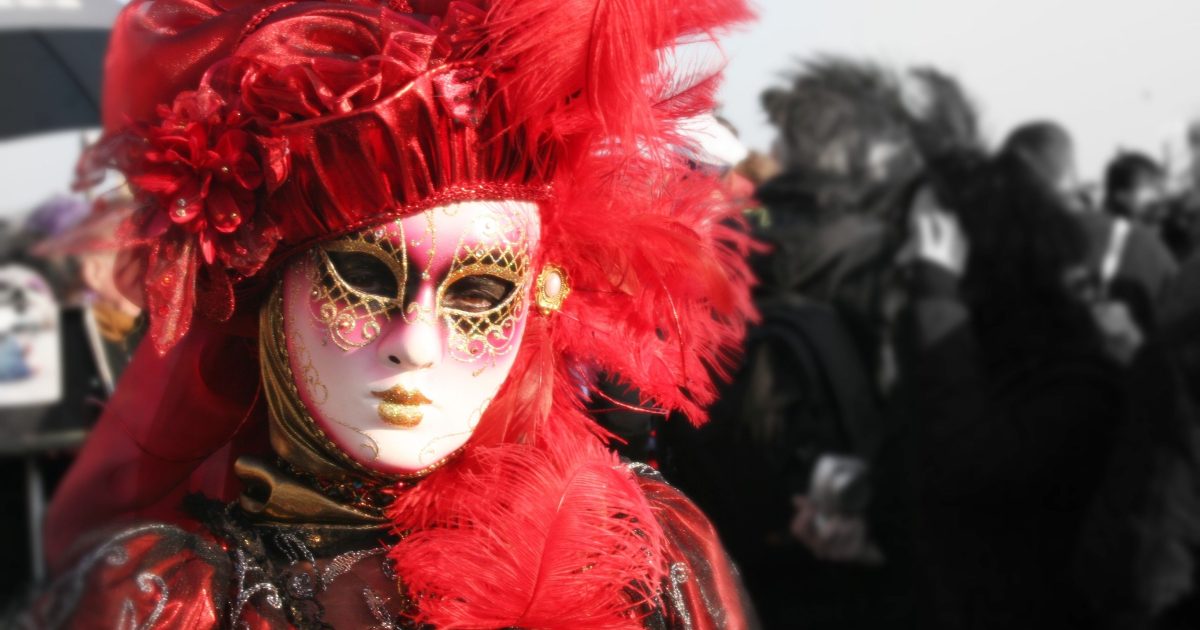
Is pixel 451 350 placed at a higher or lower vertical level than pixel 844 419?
higher

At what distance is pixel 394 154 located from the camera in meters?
1.58

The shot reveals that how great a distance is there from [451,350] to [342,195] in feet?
0.79

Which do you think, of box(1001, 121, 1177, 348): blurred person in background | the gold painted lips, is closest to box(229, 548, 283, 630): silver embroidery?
the gold painted lips

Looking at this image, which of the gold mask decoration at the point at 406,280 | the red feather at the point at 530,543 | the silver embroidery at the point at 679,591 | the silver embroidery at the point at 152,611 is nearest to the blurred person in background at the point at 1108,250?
the silver embroidery at the point at 679,591

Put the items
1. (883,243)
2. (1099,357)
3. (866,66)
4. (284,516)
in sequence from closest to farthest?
(284,516), (1099,357), (883,243), (866,66)

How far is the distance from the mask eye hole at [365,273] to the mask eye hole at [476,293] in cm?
7

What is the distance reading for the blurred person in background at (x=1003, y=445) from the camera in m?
3.42

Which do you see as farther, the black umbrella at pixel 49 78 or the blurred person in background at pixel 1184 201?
the blurred person in background at pixel 1184 201

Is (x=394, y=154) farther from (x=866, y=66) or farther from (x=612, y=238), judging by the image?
(x=866, y=66)

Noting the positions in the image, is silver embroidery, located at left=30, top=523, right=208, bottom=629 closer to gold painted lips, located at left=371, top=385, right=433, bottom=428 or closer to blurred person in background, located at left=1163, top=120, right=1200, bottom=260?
gold painted lips, located at left=371, top=385, right=433, bottom=428

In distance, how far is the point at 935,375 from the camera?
138 inches

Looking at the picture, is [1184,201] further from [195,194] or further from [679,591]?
[195,194]

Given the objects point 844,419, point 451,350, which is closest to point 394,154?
point 451,350

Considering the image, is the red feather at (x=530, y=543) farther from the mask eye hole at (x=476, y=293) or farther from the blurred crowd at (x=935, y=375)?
the blurred crowd at (x=935, y=375)
